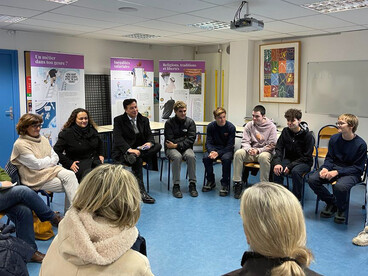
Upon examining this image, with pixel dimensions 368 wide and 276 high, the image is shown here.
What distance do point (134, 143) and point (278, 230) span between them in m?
3.76

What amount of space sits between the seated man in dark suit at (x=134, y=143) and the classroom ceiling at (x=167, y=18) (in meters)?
1.18

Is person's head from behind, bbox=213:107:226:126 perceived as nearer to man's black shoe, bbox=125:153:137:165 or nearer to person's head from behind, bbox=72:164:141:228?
man's black shoe, bbox=125:153:137:165

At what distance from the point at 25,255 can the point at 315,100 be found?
5.35 meters

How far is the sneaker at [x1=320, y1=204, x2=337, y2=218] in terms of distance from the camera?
4.04m

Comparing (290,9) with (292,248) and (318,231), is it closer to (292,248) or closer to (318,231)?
(318,231)

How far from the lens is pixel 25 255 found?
6.07 ft

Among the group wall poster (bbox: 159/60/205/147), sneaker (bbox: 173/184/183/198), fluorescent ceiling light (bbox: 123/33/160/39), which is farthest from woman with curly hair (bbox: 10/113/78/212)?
wall poster (bbox: 159/60/205/147)

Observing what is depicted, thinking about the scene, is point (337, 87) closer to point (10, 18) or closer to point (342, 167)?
point (342, 167)

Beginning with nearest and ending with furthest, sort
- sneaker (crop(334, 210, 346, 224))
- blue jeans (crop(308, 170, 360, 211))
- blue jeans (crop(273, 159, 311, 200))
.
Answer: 1. blue jeans (crop(308, 170, 360, 211))
2. sneaker (crop(334, 210, 346, 224))
3. blue jeans (crop(273, 159, 311, 200))

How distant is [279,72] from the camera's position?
6.41 meters

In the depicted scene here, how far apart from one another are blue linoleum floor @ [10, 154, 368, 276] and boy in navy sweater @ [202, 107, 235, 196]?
24 centimetres

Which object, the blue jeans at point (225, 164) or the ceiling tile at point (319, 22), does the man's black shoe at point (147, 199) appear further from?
the ceiling tile at point (319, 22)

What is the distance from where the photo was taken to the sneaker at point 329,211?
159 inches

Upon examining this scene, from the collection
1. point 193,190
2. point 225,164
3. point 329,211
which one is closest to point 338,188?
point 329,211
